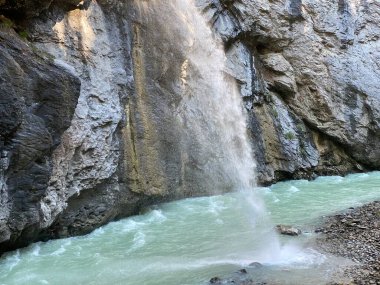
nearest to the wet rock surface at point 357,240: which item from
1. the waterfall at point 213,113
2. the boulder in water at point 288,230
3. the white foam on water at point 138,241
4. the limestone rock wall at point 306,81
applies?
the boulder in water at point 288,230

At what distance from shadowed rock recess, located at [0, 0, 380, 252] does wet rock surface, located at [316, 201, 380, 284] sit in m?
5.85

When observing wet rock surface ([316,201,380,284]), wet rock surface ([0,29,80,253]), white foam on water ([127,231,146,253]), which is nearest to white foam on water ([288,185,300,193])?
wet rock surface ([316,201,380,284])

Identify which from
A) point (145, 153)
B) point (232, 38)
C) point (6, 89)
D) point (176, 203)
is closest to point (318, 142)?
point (232, 38)

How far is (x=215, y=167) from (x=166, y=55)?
4950mm

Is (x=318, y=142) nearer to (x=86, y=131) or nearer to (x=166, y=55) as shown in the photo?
(x=166, y=55)

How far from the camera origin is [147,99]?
14484 mm

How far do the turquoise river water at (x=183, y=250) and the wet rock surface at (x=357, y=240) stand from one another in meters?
0.46

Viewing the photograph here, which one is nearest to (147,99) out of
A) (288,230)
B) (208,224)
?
(208,224)

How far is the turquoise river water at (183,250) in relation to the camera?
850 centimetres

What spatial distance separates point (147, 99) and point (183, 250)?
19.9 ft

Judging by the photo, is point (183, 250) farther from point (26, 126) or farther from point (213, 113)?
point (213, 113)

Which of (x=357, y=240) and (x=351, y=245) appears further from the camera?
(x=357, y=240)

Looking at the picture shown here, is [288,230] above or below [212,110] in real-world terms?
below

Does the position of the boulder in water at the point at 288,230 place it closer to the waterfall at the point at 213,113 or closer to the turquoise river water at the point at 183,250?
the turquoise river water at the point at 183,250
